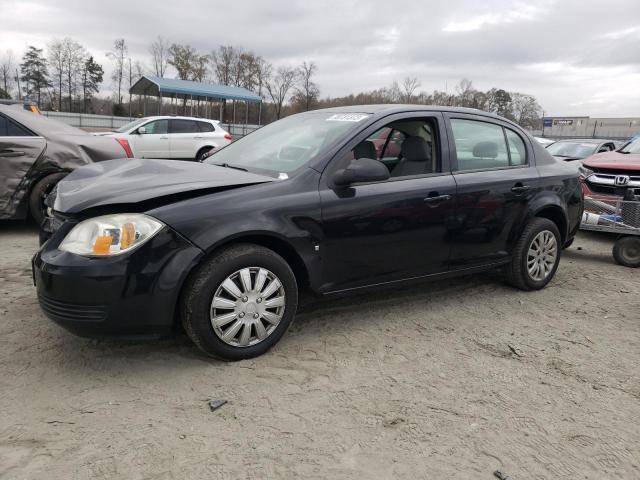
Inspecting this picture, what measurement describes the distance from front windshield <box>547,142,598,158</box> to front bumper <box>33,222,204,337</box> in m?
12.4

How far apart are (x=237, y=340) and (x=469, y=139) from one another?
2.55 m

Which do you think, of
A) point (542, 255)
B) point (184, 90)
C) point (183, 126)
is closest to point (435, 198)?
point (542, 255)

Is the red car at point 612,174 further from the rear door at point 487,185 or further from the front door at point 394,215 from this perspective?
the front door at point 394,215

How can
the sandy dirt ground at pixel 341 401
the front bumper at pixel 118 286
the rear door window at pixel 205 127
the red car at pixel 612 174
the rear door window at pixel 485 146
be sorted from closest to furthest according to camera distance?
the sandy dirt ground at pixel 341 401 → the front bumper at pixel 118 286 → the rear door window at pixel 485 146 → the red car at pixel 612 174 → the rear door window at pixel 205 127

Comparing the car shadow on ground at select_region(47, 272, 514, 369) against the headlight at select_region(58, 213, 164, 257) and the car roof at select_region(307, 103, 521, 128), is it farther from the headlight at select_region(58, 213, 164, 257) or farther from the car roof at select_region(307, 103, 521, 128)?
the car roof at select_region(307, 103, 521, 128)

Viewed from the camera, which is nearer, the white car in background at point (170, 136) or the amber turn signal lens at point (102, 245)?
the amber turn signal lens at point (102, 245)

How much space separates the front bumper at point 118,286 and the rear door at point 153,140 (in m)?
11.9

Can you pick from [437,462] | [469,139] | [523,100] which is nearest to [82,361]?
[437,462]

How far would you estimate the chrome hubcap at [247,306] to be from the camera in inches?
116

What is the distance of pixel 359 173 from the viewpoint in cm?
324

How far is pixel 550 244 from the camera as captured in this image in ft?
15.5

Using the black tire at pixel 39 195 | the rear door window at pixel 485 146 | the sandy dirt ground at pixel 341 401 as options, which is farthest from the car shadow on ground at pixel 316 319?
the black tire at pixel 39 195

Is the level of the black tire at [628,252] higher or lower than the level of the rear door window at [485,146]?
lower

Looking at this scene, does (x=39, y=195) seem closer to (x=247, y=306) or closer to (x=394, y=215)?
(x=247, y=306)
